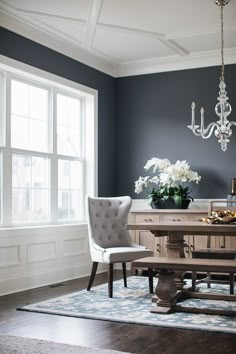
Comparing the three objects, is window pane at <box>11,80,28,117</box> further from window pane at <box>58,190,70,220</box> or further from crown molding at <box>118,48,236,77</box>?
crown molding at <box>118,48,236,77</box>

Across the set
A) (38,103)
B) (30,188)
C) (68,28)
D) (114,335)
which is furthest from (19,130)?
(114,335)

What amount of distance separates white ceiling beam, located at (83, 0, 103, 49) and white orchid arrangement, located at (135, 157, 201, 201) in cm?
168

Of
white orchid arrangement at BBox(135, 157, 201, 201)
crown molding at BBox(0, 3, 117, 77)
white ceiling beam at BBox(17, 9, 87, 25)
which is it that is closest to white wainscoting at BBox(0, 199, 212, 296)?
white orchid arrangement at BBox(135, 157, 201, 201)

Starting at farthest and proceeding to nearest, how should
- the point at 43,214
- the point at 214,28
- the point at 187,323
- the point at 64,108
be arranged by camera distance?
the point at 64,108, the point at 43,214, the point at 214,28, the point at 187,323

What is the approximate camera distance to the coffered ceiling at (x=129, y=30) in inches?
204

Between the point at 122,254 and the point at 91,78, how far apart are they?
2.74 meters

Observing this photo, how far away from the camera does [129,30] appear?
19.4ft

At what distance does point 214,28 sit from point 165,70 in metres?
1.43

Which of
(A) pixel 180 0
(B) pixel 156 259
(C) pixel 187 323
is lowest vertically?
(C) pixel 187 323

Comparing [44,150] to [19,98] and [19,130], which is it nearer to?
[19,130]

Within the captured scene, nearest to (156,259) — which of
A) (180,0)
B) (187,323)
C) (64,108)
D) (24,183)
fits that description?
(187,323)

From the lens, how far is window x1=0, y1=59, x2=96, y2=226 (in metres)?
5.64

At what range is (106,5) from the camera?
5.14m

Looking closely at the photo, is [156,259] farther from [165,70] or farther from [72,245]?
[165,70]
